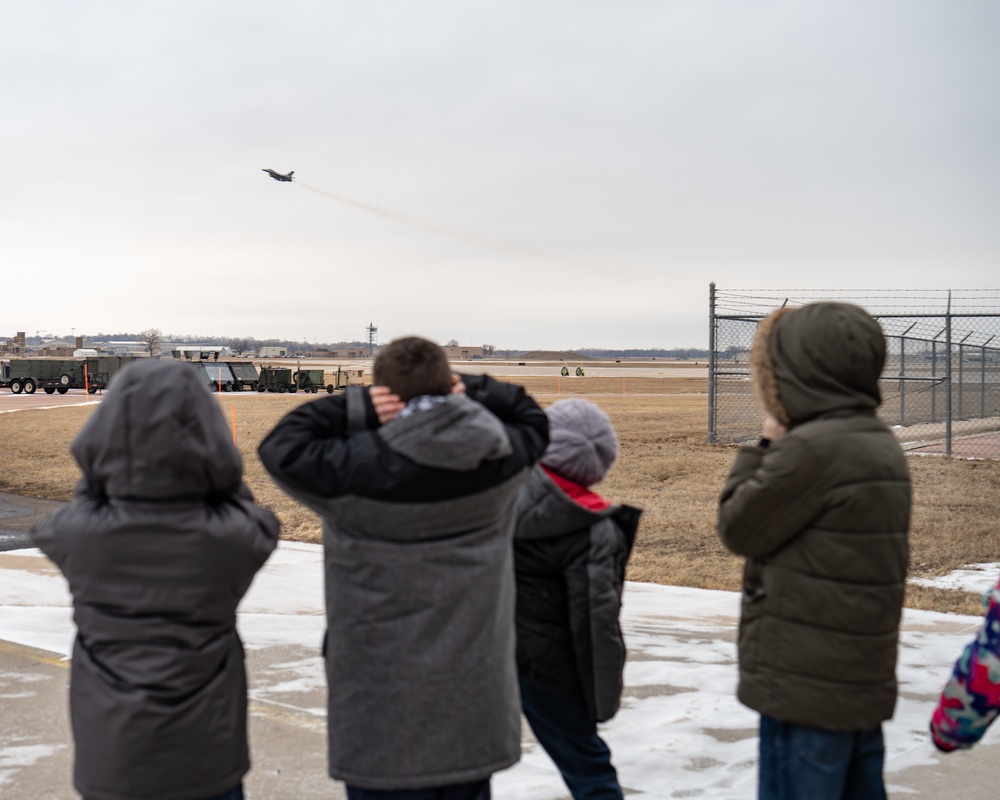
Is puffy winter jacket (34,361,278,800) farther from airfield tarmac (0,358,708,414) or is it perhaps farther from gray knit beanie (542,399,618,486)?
airfield tarmac (0,358,708,414)

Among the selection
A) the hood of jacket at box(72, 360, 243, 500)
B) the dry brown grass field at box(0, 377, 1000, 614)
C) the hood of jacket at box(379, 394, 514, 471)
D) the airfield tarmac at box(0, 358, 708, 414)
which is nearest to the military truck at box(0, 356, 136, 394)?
the airfield tarmac at box(0, 358, 708, 414)

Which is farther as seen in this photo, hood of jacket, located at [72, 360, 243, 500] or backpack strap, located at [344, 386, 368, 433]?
backpack strap, located at [344, 386, 368, 433]

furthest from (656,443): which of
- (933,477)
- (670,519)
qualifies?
(670,519)

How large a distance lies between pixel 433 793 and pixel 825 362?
1.52 meters

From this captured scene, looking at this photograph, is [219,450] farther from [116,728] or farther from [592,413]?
[592,413]

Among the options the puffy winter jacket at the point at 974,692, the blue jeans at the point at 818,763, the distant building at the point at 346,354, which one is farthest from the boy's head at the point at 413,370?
the distant building at the point at 346,354

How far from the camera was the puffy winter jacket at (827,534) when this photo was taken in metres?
2.77

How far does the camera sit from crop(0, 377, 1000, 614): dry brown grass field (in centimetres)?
867

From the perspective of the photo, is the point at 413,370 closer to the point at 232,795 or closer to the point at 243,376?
the point at 232,795

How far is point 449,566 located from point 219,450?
0.65m

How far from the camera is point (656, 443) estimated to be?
1792 centimetres

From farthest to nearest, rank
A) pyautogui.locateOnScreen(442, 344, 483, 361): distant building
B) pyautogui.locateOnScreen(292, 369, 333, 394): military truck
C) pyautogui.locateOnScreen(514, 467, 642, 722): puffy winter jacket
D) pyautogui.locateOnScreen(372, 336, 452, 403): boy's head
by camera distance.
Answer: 1. pyautogui.locateOnScreen(442, 344, 483, 361): distant building
2. pyautogui.locateOnScreen(292, 369, 333, 394): military truck
3. pyautogui.locateOnScreen(514, 467, 642, 722): puffy winter jacket
4. pyautogui.locateOnScreen(372, 336, 452, 403): boy's head

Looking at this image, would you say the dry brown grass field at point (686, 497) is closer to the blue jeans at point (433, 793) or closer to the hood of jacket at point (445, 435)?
the blue jeans at point (433, 793)

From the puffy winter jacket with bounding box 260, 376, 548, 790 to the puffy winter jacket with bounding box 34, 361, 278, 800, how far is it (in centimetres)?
21
